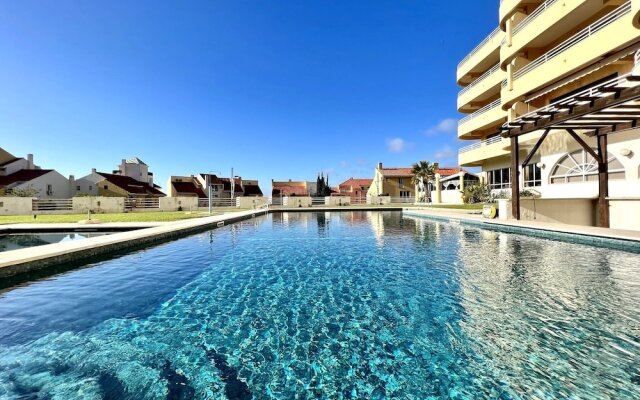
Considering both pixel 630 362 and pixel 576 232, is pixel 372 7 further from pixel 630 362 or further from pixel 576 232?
pixel 630 362

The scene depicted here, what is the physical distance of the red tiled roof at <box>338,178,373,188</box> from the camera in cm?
6346

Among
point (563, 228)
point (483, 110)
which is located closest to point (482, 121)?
point (483, 110)

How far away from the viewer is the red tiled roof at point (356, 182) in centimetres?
6346

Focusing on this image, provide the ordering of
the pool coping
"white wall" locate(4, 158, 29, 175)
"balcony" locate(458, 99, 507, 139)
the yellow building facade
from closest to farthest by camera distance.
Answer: the pool coping
"balcony" locate(458, 99, 507, 139)
"white wall" locate(4, 158, 29, 175)
the yellow building facade

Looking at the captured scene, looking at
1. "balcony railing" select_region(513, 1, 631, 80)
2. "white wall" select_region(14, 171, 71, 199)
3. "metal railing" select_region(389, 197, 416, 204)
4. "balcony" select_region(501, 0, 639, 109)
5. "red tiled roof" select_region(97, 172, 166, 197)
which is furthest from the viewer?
"red tiled roof" select_region(97, 172, 166, 197)

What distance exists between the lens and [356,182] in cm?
6431

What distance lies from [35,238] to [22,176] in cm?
3733

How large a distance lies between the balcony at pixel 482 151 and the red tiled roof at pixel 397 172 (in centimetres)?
2298

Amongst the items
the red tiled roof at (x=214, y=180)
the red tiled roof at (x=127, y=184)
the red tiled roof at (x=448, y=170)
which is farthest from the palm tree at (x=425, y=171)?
the red tiled roof at (x=127, y=184)

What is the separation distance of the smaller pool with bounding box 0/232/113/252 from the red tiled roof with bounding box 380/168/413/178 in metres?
44.8

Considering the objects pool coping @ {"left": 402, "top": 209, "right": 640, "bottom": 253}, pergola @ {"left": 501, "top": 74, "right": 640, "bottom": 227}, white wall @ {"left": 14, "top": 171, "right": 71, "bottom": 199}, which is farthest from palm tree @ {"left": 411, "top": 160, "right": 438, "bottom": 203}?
white wall @ {"left": 14, "top": 171, "right": 71, "bottom": 199}

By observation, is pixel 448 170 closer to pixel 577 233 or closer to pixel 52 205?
pixel 577 233

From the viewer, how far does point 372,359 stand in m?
3.76

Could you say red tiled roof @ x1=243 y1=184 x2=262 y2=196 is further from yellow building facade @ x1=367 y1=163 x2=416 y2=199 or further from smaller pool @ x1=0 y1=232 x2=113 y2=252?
smaller pool @ x1=0 y1=232 x2=113 y2=252
